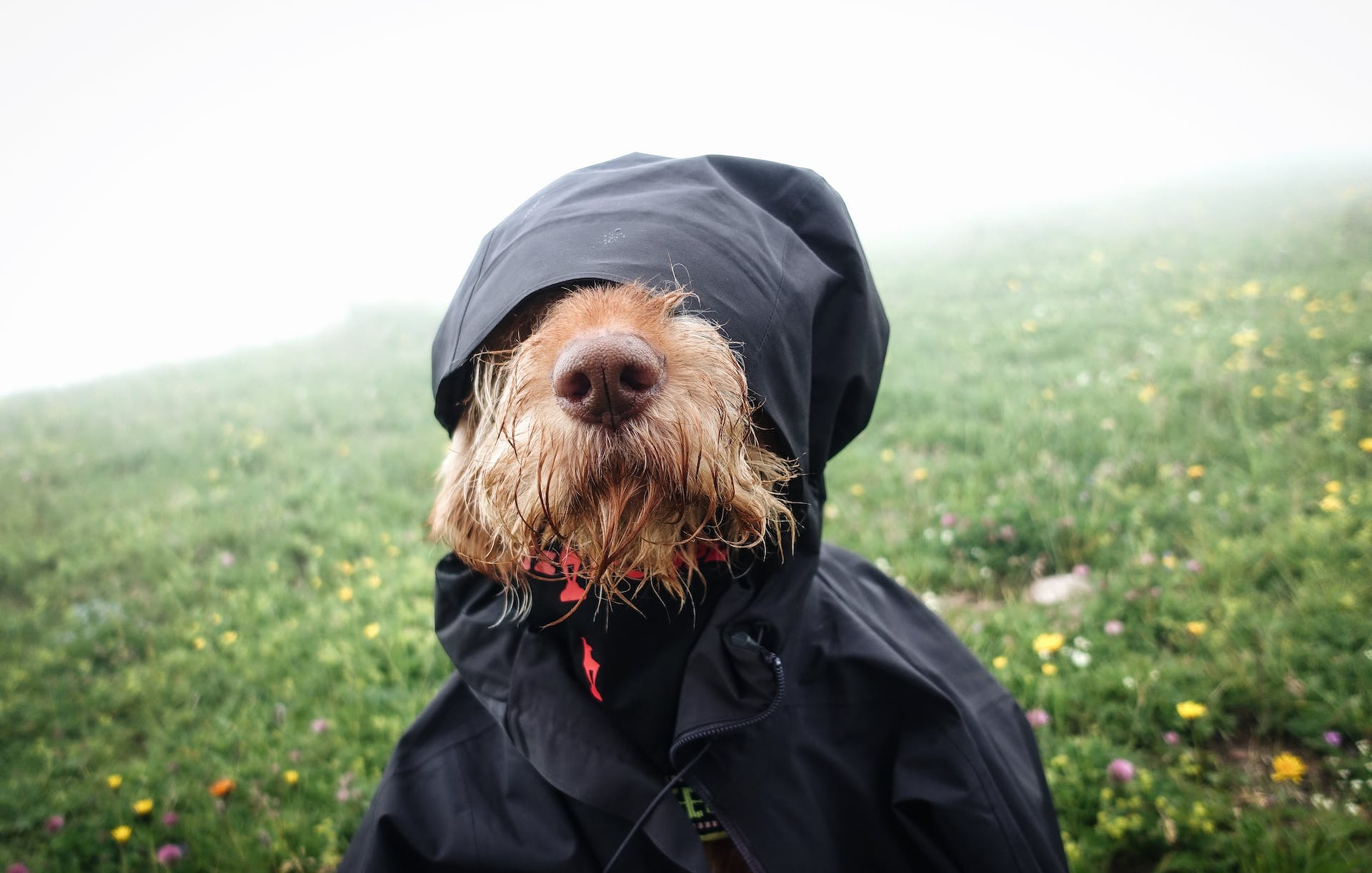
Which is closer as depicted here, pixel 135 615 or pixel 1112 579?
pixel 1112 579

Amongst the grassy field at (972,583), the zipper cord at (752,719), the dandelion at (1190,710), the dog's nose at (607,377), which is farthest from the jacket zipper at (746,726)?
the dandelion at (1190,710)

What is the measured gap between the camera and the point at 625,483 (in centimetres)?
145

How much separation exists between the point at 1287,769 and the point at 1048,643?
73cm

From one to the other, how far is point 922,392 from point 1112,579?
2.81 m

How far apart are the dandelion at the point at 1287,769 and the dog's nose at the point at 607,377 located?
7.03 ft

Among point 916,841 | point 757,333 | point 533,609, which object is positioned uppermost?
point 757,333

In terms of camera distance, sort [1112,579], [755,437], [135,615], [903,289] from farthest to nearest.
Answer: [903,289] < [135,615] < [1112,579] < [755,437]

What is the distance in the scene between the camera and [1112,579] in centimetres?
306

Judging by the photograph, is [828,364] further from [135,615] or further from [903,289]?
[903,289]

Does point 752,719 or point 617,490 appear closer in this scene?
point 617,490

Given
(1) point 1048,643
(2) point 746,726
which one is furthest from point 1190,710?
(2) point 746,726

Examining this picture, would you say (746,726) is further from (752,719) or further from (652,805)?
(652,805)

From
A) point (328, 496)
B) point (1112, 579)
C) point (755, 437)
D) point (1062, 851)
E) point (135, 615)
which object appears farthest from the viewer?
point (328, 496)

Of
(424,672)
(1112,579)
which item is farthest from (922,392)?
(424,672)
